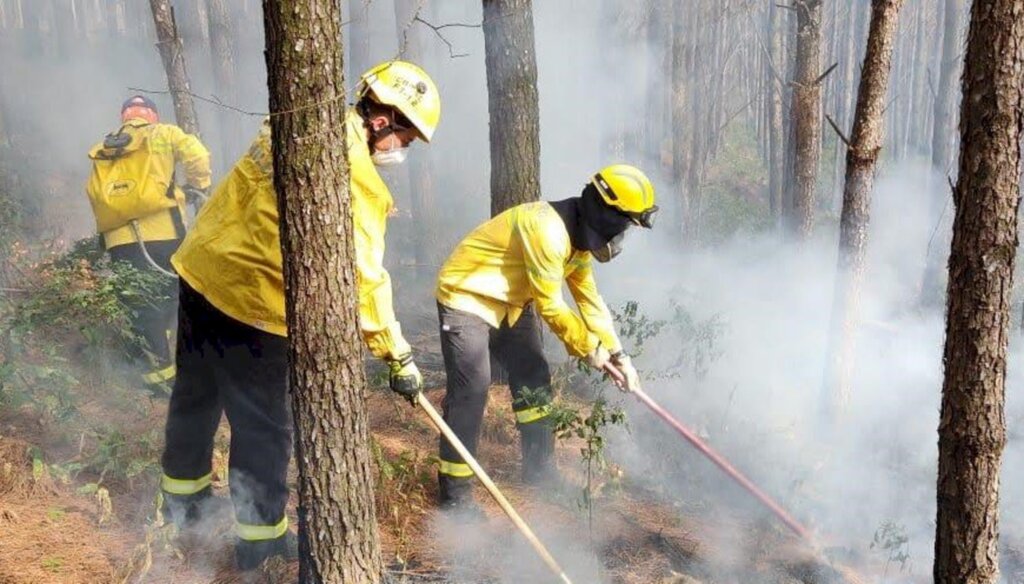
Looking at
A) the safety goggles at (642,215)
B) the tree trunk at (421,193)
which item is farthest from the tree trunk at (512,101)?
the tree trunk at (421,193)

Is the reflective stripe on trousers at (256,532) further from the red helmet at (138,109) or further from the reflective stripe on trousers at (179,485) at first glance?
the red helmet at (138,109)

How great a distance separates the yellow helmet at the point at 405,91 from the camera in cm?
345

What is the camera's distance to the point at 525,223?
170 inches

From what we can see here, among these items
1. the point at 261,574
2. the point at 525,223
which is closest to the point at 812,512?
the point at 525,223

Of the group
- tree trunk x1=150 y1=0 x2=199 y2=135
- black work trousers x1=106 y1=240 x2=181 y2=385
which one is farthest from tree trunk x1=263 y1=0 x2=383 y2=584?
tree trunk x1=150 y1=0 x2=199 y2=135

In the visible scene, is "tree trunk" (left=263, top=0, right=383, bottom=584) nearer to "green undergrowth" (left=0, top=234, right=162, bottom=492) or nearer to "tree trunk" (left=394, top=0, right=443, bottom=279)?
"green undergrowth" (left=0, top=234, right=162, bottom=492)

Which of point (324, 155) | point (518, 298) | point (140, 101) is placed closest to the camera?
point (324, 155)

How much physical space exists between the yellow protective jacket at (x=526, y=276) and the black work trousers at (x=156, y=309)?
2.59 meters

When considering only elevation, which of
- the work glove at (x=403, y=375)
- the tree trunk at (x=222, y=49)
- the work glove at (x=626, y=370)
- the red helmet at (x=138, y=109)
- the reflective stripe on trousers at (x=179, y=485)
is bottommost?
the reflective stripe on trousers at (x=179, y=485)

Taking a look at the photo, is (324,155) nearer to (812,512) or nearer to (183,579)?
(183,579)

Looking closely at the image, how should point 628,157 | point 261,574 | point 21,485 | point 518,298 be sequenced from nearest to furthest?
point 261,574, point 21,485, point 518,298, point 628,157

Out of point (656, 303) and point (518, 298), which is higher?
point (518, 298)

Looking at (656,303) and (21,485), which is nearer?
(21,485)

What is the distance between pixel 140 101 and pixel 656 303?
19.9 ft
